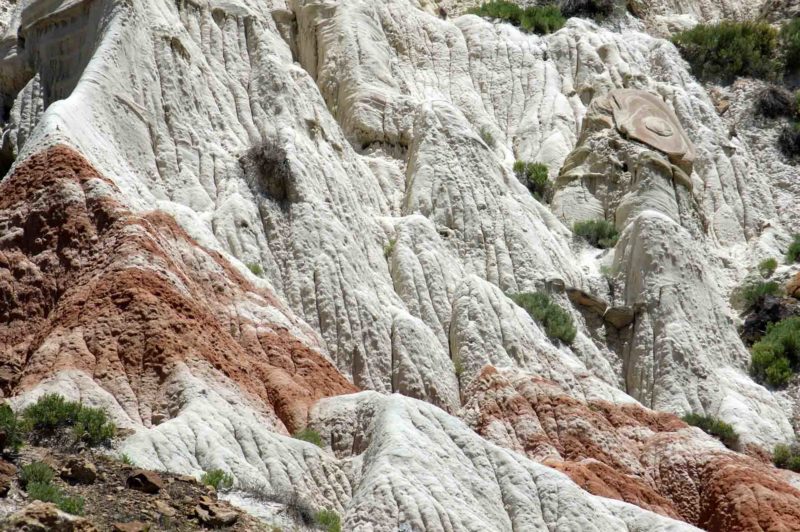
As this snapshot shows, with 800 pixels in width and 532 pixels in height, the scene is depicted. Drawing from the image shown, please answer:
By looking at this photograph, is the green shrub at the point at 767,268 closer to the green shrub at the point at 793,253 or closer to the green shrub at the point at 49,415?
the green shrub at the point at 793,253

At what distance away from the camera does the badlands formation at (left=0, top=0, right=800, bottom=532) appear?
738 inches

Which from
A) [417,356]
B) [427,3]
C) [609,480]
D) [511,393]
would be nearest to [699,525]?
[609,480]

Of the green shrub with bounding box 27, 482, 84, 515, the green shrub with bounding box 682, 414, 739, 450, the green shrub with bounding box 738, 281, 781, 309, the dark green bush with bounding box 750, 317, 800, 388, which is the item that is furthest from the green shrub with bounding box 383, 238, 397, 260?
the green shrub with bounding box 27, 482, 84, 515

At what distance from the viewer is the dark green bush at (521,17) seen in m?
43.3

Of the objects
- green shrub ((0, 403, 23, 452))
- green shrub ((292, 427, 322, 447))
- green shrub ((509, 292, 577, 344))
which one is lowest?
green shrub ((509, 292, 577, 344))

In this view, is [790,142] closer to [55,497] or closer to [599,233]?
[599,233]

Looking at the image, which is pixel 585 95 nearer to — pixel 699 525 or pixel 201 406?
pixel 699 525

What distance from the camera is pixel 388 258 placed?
28688 mm

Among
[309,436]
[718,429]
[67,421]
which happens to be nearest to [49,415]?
[67,421]

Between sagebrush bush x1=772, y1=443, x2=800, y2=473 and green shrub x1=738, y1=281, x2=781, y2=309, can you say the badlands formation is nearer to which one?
sagebrush bush x1=772, y1=443, x2=800, y2=473

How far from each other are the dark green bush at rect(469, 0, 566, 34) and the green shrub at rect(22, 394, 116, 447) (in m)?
29.4

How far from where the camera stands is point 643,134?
1427 inches

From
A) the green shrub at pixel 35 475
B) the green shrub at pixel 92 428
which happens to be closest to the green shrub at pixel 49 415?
the green shrub at pixel 92 428

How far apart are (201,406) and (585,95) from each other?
2521 cm
